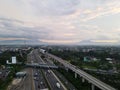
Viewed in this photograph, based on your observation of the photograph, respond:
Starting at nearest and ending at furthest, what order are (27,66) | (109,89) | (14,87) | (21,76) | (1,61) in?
(109,89)
(14,87)
(21,76)
(27,66)
(1,61)

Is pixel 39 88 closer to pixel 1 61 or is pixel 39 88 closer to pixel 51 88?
pixel 51 88

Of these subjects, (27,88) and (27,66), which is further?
(27,66)

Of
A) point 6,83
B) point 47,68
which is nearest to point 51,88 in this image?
point 6,83

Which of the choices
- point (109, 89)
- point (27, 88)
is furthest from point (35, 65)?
point (109, 89)

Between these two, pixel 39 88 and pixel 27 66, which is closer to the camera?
pixel 39 88

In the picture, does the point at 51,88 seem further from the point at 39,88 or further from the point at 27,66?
the point at 27,66

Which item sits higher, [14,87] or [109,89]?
[109,89]

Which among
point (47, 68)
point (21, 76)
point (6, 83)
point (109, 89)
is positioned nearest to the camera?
point (109, 89)

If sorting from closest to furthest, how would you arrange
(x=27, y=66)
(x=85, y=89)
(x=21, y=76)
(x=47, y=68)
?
(x=85, y=89), (x=21, y=76), (x=47, y=68), (x=27, y=66)

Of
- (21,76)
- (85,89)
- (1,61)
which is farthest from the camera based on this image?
(1,61)
